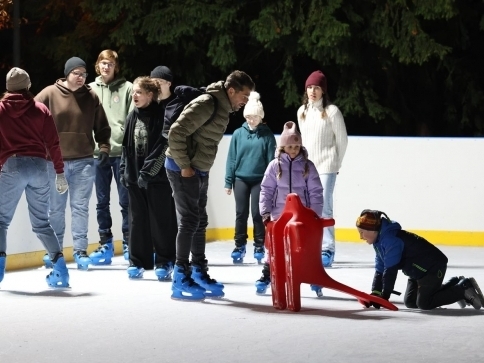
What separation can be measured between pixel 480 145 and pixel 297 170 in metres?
4.71

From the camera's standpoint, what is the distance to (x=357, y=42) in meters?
20.9

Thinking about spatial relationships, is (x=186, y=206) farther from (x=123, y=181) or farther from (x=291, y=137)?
(x=123, y=181)

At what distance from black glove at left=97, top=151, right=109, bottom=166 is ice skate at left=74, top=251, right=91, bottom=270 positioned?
79cm

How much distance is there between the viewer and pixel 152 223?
372 inches

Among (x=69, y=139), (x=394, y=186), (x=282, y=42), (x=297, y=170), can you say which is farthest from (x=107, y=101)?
(x=282, y=42)

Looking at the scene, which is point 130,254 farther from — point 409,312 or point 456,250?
point 456,250

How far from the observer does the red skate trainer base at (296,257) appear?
7.80 m

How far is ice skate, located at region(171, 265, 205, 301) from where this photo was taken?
8344 mm

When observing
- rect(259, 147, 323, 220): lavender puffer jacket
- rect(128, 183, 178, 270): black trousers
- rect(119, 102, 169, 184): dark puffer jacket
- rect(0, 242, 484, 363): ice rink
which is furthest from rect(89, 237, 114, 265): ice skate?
rect(259, 147, 323, 220): lavender puffer jacket

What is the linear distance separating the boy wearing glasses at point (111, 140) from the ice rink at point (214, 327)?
0.96 metres

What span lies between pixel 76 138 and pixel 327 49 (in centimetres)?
1094

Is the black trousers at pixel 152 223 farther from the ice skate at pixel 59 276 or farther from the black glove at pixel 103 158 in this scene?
the black glove at pixel 103 158

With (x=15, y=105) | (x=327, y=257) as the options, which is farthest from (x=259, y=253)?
(x=15, y=105)

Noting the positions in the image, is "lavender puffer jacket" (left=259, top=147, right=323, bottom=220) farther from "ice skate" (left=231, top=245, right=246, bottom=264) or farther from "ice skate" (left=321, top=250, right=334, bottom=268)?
"ice skate" (left=231, top=245, right=246, bottom=264)
